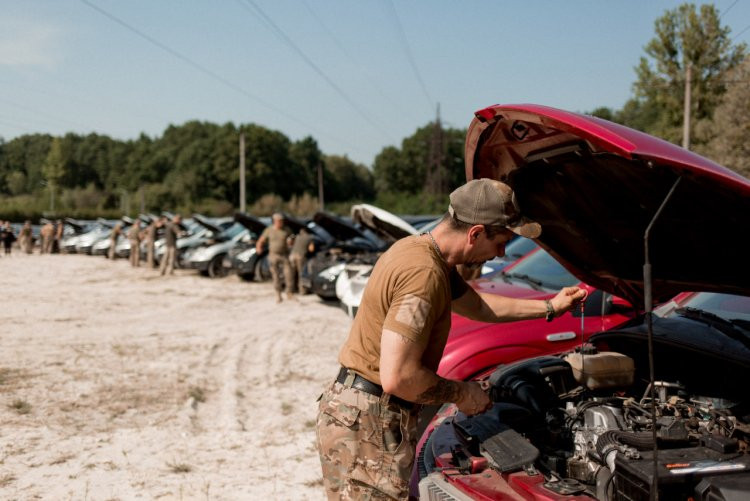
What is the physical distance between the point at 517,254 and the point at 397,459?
5.92 m

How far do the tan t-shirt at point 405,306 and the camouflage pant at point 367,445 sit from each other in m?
0.12

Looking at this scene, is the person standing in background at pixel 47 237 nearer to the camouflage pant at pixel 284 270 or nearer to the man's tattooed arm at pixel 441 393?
the camouflage pant at pixel 284 270

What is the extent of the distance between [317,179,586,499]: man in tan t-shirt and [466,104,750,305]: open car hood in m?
0.44

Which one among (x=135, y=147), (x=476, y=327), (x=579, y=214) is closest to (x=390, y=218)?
(x=476, y=327)

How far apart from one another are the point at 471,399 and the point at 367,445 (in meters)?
0.45

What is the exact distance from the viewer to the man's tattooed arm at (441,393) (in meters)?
2.43

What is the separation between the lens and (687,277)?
3375 millimetres

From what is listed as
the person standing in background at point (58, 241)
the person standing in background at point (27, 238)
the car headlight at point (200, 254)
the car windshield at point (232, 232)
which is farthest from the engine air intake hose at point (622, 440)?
the person standing in background at point (27, 238)

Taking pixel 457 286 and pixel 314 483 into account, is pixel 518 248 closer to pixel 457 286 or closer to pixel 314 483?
pixel 314 483

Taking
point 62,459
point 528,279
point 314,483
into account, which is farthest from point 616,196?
point 62,459

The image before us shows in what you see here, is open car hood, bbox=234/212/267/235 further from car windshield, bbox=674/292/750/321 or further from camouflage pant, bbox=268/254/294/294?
car windshield, bbox=674/292/750/321

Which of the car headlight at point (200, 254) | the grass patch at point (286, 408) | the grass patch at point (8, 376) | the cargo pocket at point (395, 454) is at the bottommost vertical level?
the grass patch at point (8, 376)

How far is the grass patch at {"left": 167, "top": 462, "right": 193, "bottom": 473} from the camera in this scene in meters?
4.80

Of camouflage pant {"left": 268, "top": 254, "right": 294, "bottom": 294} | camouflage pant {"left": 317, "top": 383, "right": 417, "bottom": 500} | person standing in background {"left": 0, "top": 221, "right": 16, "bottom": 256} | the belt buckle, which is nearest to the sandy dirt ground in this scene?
camouflage pant {"left": 268, "top": 254, "right": 294, "bottom": 294}
